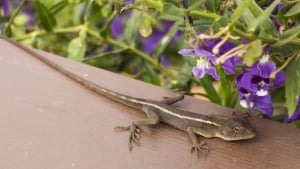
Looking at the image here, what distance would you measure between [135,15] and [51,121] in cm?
139

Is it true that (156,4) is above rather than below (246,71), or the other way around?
above

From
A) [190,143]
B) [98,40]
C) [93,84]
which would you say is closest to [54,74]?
[93,84]

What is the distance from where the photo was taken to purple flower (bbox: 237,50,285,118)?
60.2 inches

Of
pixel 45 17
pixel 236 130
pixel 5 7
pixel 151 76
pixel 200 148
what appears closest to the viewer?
pixel 200 148

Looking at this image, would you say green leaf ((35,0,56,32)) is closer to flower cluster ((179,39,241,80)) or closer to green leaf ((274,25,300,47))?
flower cluster ((179,39,241,80))

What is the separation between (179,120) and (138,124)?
6.3 inches

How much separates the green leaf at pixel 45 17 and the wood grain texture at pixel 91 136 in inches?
Answer: 31.8

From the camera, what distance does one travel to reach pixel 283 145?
1.80 m

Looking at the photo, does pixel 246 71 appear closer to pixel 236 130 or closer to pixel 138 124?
pixel 236 130

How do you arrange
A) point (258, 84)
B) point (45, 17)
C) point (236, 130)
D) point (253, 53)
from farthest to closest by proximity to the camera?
point (45, 17) < point (236, 130) < point (258, 84) < point (253, 53)

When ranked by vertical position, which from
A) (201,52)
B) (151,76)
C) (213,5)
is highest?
(213,5)

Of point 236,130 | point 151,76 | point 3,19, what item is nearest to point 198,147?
point 236,130

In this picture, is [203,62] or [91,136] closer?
[203,62]

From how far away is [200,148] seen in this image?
1.78m
